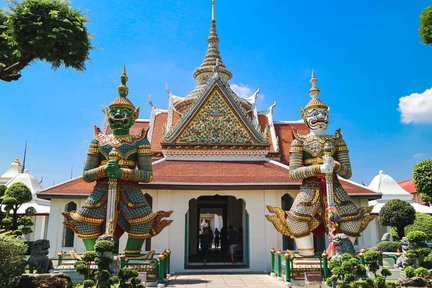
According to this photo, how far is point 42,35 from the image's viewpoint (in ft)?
27.6

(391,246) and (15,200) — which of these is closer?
(15,200)

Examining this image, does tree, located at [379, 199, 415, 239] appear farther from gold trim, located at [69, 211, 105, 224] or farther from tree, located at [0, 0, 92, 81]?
tree, located at [0, 0, 92, 81]

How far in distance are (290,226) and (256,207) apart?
2.51 m

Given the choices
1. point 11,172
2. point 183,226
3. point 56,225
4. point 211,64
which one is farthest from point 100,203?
point 11,172

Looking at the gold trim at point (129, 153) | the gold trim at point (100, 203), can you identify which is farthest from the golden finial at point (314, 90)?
the gold trim at point (100, 203)

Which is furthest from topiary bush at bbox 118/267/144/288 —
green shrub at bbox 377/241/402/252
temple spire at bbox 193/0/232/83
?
temple spire at bbox 193/0/232/83

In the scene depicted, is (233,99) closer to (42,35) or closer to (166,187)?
(166,187)

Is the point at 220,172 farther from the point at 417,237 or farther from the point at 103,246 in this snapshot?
the point at 103,246

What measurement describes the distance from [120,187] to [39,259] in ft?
7.97

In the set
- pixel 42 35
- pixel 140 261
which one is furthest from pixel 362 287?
pixel 42 35

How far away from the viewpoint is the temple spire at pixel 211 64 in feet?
59.7

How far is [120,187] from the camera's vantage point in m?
9.02

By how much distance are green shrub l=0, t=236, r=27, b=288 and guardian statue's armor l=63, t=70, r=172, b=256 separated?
2061mm

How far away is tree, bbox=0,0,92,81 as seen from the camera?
841 centimetres
